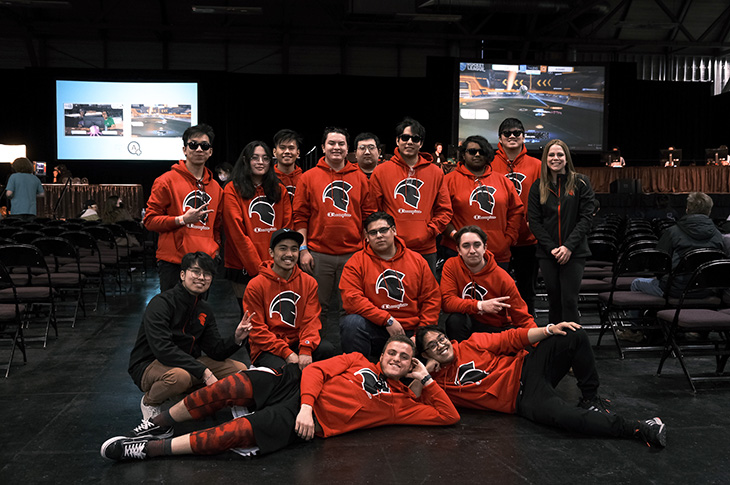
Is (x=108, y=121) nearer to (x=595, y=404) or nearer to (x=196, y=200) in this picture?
(x=196, y=200)

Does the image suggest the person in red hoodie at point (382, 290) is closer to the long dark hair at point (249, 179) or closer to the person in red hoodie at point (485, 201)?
the person in red hoodie at point (485, 201)

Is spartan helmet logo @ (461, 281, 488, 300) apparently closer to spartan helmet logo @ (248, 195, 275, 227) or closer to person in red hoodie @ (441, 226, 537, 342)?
person in red hoodie @ (441, 226, 537, 342)

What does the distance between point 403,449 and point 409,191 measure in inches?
71.1

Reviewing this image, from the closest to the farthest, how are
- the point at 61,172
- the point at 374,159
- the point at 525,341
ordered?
the point at 525,341 < the point at 374,159 < the point at 61,172

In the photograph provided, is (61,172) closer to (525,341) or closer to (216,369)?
(216,369)

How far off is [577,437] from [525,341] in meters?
0.53

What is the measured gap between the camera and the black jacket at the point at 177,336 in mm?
3117

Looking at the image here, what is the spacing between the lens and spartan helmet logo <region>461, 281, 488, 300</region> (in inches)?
148

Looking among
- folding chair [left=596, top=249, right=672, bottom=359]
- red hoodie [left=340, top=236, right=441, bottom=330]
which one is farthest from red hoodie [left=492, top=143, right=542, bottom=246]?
red hoodie [left=340, top=236, right=441, bottom=330]

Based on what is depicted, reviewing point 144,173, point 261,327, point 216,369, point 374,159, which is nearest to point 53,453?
point 216,369

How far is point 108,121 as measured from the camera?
15.0 m

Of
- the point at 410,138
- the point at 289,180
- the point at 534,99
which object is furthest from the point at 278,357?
the point at 534,99

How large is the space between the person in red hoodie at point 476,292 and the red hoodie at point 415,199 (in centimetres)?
30

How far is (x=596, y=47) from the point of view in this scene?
1850 cm
